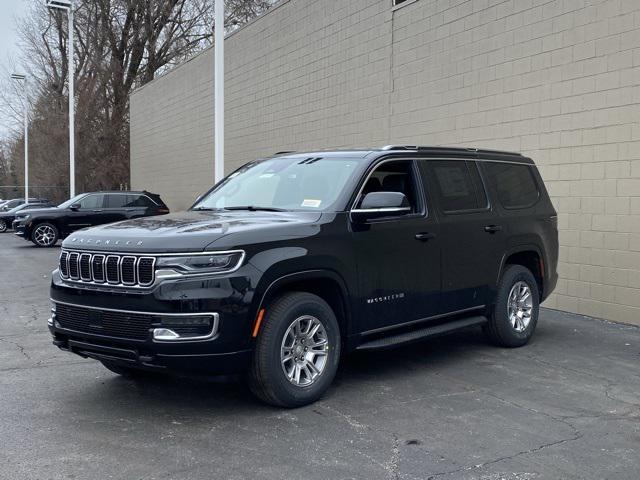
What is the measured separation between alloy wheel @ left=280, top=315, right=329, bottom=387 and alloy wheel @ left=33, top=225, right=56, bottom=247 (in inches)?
700

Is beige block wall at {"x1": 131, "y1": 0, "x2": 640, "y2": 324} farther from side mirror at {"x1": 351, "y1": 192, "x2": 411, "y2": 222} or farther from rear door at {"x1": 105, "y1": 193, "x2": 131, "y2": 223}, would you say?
rear door at {"x1": 105, "y1": 193, "x2": 131, "y2": 223}

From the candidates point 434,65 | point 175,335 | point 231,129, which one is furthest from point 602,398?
point 231,129

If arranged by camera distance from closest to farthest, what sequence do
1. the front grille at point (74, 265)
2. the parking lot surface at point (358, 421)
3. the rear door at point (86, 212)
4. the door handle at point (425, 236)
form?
the parking lot surface at point (358, 421)
the front grille at point (74, 265)
the door handle at point (425, 236)
the rear door at point (86, 212)

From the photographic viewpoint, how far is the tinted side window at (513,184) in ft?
24.7

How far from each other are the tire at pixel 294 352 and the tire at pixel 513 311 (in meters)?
2.36

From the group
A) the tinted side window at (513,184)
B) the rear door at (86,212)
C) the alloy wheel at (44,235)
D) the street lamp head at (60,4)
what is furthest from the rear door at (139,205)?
the tinted side window at (513,184)

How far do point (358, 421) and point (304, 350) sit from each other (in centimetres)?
67

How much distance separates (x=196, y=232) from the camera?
5.10 m

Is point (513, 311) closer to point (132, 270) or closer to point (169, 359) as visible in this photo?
point (169, 359)

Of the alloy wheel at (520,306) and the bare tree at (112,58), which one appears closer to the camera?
the alloy wheel at (520,306)

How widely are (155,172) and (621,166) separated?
20753mm

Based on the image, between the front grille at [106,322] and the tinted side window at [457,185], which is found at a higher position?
the tinted side window at [457,185]

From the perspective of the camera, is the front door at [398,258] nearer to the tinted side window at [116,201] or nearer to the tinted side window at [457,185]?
the tinted side window at [457,185]

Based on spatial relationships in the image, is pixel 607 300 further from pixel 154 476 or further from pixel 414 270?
pixel 154 476
